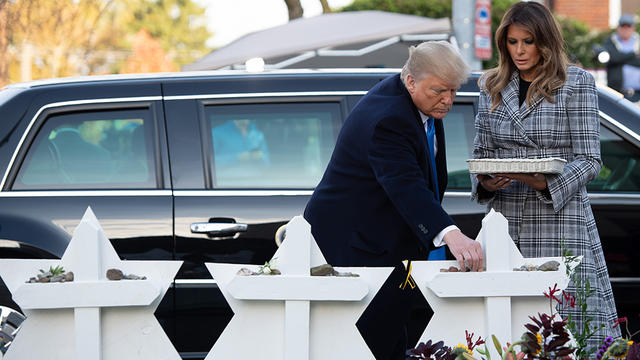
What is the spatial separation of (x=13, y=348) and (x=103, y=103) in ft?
7.04

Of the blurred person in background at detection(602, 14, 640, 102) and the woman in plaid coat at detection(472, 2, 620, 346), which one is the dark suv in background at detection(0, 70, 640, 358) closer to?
the woman in plaid coat at detection(472, 2, 620, 346)

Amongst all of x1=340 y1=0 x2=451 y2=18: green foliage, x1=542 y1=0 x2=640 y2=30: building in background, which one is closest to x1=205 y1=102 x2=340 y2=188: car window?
x1=340 y1=0 x2=451 y2=18: green foliage

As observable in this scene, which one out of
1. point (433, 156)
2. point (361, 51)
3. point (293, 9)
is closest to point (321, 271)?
point (433, 156)

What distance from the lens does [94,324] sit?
7.68ft

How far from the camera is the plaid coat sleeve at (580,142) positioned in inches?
123

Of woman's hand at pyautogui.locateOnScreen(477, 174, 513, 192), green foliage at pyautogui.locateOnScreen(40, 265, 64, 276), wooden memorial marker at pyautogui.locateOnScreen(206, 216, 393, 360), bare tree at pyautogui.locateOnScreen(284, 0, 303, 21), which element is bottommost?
wooden memorial marker at pyautogui.locateOnScreen(206, 216, 393, 360)

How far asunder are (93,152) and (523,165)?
228 cm

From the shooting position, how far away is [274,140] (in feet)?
14.5

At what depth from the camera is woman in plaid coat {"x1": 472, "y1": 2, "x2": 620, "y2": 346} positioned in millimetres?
3186

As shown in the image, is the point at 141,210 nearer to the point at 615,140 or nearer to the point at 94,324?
the point at 94,324

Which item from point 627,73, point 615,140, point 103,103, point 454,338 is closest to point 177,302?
point 103,103

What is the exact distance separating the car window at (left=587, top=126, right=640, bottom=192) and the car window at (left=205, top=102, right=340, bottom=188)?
4.43 feet

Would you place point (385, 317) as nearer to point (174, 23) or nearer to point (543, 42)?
point (543, 42)

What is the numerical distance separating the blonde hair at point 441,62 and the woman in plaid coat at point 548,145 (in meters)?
0.49
